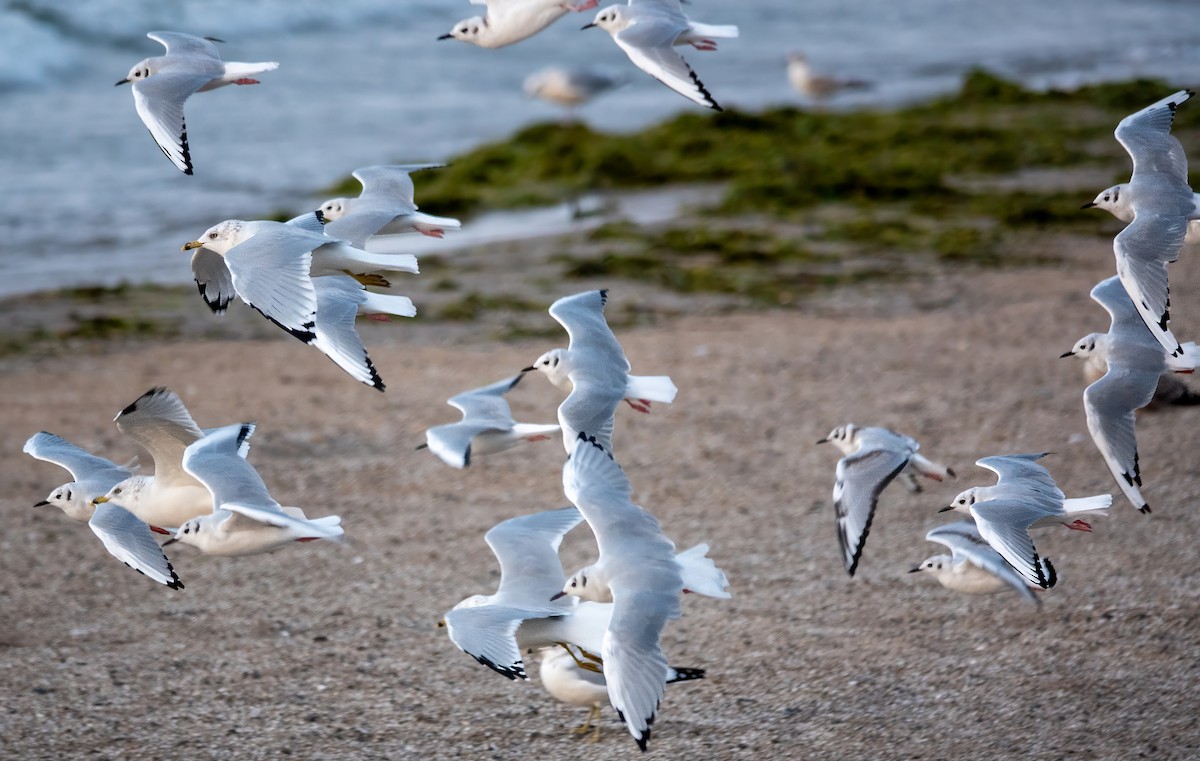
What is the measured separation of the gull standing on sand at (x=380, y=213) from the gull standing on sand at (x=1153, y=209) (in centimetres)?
197

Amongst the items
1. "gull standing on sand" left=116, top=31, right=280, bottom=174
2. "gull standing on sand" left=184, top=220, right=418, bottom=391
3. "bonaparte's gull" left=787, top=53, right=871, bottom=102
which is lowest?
"bonaparte's gull" left=787, top=53, right=871, bottom=102

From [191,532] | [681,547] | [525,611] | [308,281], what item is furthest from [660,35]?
[681,547]

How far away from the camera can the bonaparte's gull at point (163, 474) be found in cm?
435

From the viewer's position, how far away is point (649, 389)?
4.43 meters

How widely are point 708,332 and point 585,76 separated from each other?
12.3ft

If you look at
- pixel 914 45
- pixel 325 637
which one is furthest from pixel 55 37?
pixel 325 637

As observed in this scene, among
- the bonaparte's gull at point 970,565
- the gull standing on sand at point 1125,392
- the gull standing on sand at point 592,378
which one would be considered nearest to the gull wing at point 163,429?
the gull standing on sand at point 592,378

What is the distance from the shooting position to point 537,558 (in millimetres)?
4410

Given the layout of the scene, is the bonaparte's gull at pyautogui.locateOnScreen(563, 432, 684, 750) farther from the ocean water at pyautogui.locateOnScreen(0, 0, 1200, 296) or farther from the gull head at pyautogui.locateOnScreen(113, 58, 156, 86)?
the ocean water at pyautogui.locateOnScreen(0, 0, 1200, 296)

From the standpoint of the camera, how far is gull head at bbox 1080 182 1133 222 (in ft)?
14.6

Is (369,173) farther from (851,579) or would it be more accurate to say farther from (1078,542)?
(1078,542)

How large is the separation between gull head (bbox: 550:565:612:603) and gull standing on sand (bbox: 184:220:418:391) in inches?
30.2

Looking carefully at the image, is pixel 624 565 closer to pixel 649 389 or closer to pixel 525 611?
pixel 525 611

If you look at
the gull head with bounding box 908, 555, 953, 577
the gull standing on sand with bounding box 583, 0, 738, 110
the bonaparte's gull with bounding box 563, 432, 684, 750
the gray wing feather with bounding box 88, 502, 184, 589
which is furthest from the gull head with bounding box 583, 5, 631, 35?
the gray wing feather with bounding box 88, 502, 184, 589
